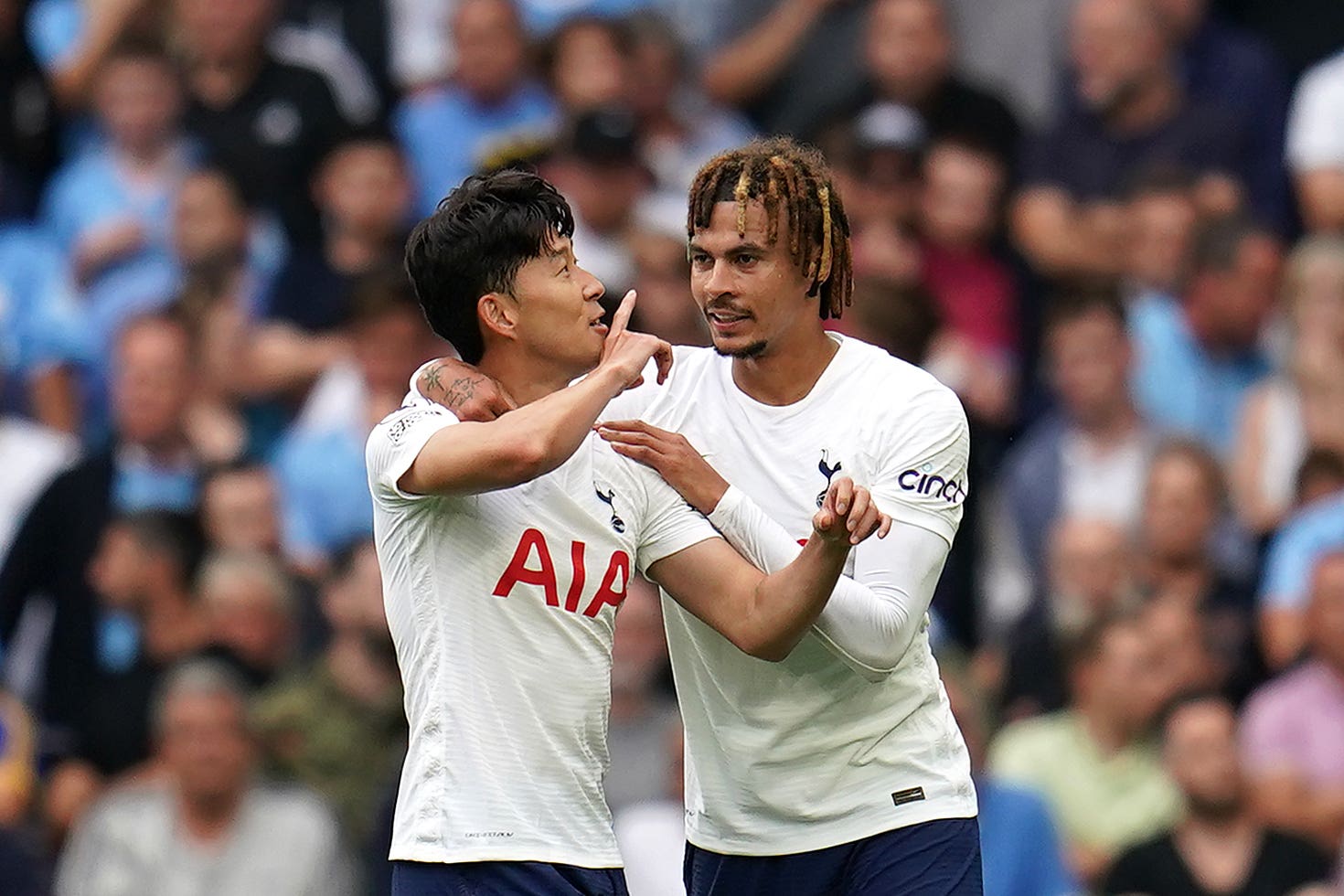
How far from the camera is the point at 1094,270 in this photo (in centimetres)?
1036

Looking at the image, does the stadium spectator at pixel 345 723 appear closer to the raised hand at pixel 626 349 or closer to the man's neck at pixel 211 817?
the man's neck at pixel 211 817

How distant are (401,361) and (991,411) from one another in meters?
2.43

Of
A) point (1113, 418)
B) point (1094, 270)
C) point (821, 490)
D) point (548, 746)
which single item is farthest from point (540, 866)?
point (1094, 270)

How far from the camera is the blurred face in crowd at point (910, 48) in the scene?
1087 centimetres

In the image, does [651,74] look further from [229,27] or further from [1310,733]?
[1310,733]

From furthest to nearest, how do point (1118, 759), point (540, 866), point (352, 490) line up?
point (352, 490) → point (1118, 759) → point (540, 866)

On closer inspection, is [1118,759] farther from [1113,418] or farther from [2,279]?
[2,279]

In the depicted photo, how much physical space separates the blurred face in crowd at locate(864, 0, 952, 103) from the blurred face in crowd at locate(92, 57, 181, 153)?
133 inches

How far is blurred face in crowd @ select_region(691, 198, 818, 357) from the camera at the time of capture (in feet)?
17.8

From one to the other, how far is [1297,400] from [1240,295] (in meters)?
0.54

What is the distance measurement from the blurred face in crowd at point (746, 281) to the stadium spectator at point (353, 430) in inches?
190

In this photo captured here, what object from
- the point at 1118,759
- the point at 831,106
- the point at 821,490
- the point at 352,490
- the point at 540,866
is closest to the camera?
the point at 540,866

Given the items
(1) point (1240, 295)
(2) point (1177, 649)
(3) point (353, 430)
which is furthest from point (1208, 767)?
(3) point (353, 430)

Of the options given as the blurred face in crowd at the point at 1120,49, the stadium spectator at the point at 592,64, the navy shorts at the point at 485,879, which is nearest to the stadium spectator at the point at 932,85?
the blurred face in crowd at the point at 1120,49
